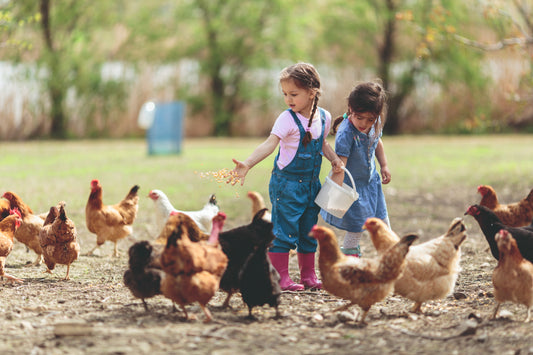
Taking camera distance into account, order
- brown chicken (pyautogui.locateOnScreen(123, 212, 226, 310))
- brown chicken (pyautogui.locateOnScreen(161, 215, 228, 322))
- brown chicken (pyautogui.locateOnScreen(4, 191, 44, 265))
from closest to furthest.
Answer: brown chicken (pyautogui.locateOnScreen(161, 215, 228, 322)) < brown chicken (pyautogui.locateOnScreen(123, 212, 226, 310)) < brown chicken (pyautogui.locateOnScreen(4, 191, 44, 265))

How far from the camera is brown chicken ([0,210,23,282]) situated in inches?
201

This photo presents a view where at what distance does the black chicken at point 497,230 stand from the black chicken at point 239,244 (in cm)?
171

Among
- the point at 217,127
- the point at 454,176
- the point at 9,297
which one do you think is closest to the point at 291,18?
the point at 217,127

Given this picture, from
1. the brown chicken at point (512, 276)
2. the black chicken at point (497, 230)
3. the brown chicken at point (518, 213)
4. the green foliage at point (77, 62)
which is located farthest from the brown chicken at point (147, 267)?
the green foliage at point (77, 62)

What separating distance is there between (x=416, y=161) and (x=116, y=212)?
998 cm

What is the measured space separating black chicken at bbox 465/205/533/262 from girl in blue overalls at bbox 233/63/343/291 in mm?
1117

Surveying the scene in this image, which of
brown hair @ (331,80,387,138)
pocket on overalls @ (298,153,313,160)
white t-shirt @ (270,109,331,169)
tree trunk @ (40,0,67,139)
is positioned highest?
tree trunk @ (40,0,67,139)

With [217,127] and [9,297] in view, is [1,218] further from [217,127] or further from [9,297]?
[217,127]

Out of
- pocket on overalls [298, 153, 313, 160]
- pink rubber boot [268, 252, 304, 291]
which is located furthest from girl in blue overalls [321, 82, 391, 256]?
pink rubber boot [268, 252, 304, 291]

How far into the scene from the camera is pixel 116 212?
6438mm

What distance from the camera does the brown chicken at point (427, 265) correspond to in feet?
14.5

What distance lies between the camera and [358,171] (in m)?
5.37

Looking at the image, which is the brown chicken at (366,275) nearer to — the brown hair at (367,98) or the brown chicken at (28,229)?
the brown hair at (367,98)

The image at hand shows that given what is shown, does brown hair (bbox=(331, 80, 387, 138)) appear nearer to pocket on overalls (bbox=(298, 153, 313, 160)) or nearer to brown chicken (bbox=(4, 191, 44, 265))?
pocket on overalls (bbox=(298, 153, 313, 160))
